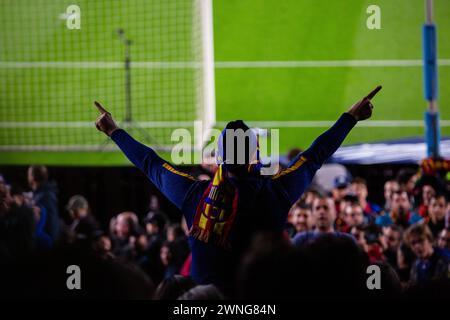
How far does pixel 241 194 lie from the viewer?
3.34 meters

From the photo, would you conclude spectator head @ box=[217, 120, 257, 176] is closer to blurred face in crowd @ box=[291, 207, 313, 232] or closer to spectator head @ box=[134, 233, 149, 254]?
blurred face in crowd @ box=[291, 207, 313, 232]

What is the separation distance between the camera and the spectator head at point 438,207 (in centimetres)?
653

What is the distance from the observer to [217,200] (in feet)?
10.9

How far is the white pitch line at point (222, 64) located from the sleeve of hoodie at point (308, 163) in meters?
8.93

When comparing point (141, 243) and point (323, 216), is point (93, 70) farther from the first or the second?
point (323, 216)

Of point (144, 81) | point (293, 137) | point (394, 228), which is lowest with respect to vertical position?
point (394, 228)

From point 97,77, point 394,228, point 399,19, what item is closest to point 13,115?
point 97,77

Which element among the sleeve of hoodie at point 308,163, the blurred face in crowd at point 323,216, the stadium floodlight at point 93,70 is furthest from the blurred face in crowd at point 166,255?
the stadium floodlight at point 93,70

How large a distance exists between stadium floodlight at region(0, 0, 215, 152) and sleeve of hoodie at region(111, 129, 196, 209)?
26.2 ft

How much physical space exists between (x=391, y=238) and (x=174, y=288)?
13.1 feet

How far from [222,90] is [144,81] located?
1.28 m

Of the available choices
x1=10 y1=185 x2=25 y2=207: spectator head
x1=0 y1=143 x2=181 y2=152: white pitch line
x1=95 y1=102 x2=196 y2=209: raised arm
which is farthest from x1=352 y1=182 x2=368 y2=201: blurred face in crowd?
x1=95 y1=102 x2=196 y2=209: raised arm

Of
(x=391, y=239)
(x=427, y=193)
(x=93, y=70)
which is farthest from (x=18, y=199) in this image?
(x=93, y=70)

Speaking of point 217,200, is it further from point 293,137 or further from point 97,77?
point 97,77
